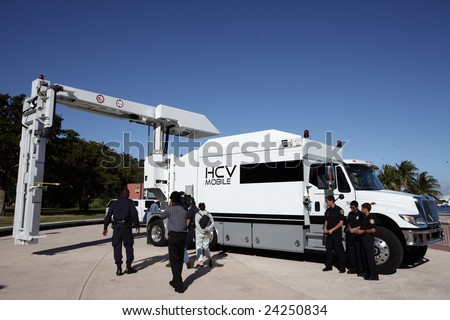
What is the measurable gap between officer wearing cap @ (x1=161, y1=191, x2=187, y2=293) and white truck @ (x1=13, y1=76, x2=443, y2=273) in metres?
4.23

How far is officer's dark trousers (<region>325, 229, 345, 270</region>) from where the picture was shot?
8.63 metres

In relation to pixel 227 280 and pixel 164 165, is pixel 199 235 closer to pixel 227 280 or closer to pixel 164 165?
pixel 227 280

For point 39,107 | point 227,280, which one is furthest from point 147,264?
point 39,107

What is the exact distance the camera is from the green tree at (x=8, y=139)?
29.5 m

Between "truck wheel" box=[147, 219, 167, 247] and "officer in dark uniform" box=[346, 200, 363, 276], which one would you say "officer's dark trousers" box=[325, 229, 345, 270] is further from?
"truck wheel" box=[147, 219, 167, 247]

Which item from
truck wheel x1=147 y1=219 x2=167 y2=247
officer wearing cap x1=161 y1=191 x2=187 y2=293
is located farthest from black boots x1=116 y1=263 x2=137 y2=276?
truck wheel x1=147 y1=219 x2=167 y2=247

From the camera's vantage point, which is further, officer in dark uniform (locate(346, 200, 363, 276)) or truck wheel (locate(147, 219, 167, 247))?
truck wheel (locate(147, 219, 167, 247))

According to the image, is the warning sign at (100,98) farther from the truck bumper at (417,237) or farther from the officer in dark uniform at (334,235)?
the truck bumper at (417,237)

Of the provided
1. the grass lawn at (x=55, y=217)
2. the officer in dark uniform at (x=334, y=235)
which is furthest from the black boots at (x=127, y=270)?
the grass lawn at (x=55, y=217)

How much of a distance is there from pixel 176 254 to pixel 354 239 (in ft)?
15.1

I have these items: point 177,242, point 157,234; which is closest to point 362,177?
point 177,242

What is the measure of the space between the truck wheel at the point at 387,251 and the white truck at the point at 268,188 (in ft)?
0.07
